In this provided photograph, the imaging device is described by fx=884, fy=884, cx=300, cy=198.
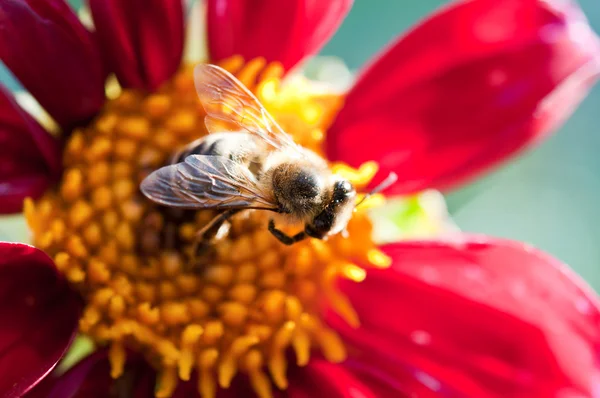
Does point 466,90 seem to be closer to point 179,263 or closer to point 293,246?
point 293,246

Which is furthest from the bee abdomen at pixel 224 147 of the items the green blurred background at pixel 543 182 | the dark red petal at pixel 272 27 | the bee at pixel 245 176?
the green blurred background at pixel 543 182

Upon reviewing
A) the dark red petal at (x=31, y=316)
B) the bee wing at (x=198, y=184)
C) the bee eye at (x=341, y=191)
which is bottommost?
the dark red petal at (x=31, y=316)

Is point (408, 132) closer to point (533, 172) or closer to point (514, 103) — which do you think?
point (514, 103)

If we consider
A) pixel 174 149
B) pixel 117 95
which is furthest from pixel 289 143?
pixel 117 95

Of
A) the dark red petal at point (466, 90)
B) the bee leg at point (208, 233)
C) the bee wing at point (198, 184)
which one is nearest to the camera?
the bee wing at point (198, 184)

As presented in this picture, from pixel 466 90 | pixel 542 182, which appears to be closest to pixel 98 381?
pixel 466 90

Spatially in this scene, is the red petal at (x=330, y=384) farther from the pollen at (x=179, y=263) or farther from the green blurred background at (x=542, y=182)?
the green blurred background at (x=542, y=182)
